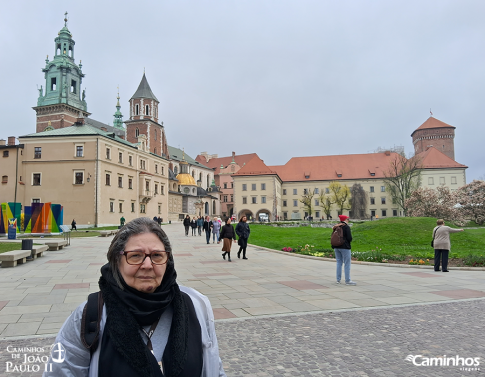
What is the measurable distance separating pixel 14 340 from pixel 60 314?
1.45m

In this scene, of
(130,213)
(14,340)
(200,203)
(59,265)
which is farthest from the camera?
(200,203)

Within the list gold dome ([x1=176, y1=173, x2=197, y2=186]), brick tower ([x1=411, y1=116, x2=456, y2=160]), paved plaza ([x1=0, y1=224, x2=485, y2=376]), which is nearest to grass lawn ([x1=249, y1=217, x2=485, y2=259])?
paved plaza ([x1=0, y1=224, x2=485, y2=376])

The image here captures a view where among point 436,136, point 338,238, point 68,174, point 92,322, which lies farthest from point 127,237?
point 436,136

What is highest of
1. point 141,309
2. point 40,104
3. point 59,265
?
point 40,104

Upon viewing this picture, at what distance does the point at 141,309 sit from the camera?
2068mm

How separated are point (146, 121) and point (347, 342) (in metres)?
73.8

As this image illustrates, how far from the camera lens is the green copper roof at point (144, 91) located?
254ft

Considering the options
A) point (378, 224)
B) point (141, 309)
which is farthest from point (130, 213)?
point (141, 309)

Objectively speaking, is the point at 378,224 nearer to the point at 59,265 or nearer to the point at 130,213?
the point at 59,265

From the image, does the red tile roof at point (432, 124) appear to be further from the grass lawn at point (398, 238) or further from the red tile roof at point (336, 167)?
the grass lawn at point (398, 238)

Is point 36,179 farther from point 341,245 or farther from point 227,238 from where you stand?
point 341,245

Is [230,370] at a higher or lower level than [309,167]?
lower

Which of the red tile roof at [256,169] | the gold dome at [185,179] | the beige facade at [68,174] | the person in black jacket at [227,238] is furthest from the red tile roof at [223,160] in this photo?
the person in black jacket at [227,238]

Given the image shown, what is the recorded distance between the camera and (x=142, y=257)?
2.25m
